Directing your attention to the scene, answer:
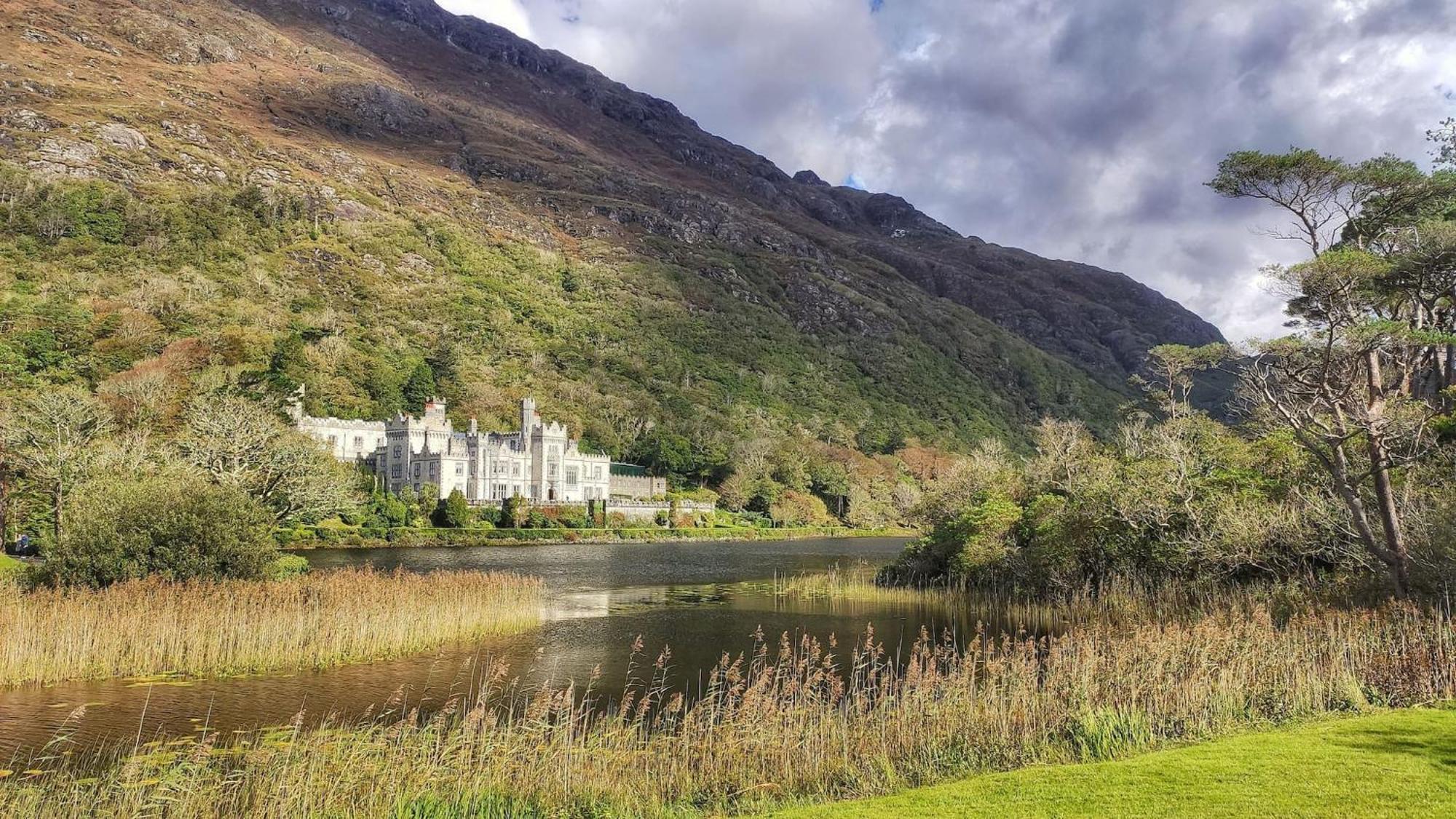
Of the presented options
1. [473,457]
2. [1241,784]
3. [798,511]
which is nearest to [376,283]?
[473,457]

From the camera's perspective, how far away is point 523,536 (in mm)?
68000

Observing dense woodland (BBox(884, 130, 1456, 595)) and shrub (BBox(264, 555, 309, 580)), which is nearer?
dense woodland (BBox(884, 130, 1456, 595))

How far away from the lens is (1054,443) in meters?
38.7

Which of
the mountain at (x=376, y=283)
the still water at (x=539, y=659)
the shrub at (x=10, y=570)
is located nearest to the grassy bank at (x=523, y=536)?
the mountain at (x=376, y=283)

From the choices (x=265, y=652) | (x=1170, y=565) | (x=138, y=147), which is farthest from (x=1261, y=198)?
(x=138, y=147)

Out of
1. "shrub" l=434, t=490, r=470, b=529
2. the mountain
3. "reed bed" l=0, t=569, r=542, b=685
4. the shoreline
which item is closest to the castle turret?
"shrub" l=434, t=490, r=470, b=529

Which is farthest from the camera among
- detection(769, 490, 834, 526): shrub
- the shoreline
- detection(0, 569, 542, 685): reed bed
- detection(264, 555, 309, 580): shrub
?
detection(769, 490, 834, 526): shrub

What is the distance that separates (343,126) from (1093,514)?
642 feet

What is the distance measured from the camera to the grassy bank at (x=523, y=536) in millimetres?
56469

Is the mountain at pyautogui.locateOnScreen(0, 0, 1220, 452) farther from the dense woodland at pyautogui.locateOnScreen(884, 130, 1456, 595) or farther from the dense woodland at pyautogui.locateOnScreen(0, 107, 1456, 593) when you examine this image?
the dense woodland at pyautogui.locateOnScreen(884, 130, 1456, 595)

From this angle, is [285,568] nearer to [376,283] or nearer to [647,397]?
[647,397]

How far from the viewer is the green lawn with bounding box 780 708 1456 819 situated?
7047mm

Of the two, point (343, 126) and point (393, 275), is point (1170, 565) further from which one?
point (343, 126)

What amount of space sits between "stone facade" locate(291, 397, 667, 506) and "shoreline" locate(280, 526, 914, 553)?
35.0 ft
